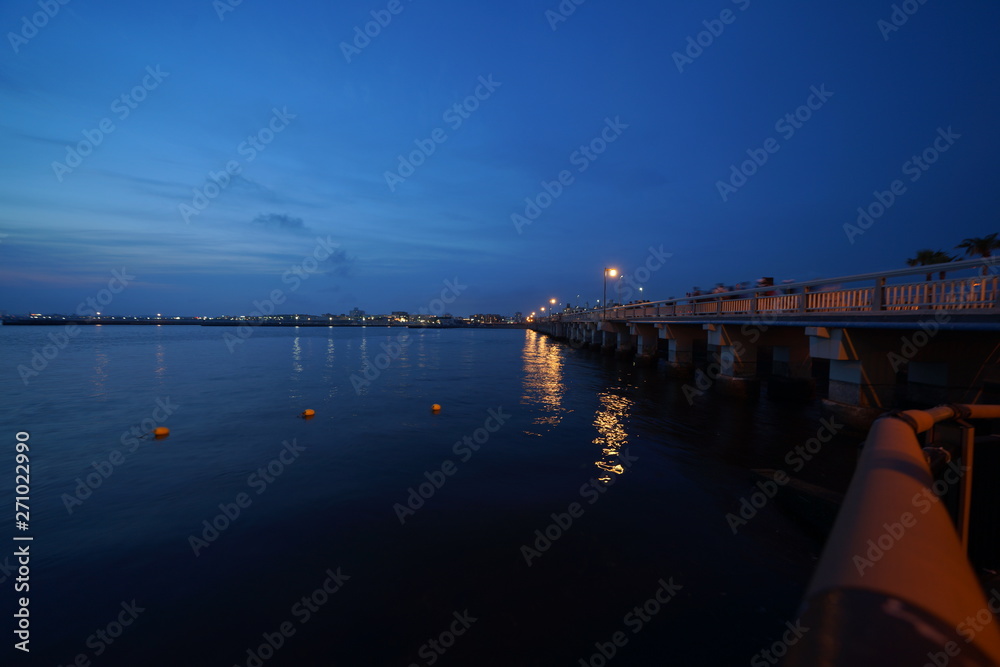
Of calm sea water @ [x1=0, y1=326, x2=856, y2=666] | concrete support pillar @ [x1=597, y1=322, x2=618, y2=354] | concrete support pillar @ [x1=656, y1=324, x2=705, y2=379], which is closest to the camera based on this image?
calm sea water @ [x1=0, y1=326, x2=856, y2=666]

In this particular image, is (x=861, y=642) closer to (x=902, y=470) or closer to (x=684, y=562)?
(x=902, y=470)

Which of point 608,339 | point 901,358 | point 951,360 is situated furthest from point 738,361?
point 608,339

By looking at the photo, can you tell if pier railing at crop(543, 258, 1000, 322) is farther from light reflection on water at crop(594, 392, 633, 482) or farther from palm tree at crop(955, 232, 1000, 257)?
palm tree at crop(955, 232, 1000, 257)

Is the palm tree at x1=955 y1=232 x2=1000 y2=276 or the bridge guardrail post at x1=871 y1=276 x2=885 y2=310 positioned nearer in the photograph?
the bridge guardrail post at x1=871 y1=276 x2=885 y2=310

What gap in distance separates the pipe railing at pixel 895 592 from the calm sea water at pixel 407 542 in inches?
161

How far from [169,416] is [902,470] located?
2143 cm

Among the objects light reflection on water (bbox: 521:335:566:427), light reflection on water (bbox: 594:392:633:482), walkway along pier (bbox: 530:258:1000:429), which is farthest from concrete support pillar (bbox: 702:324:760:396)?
light reflection on water (bbox: 521:335:566:427)

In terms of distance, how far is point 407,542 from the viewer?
24.6 feet

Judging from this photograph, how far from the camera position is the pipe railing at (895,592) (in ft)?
4.55

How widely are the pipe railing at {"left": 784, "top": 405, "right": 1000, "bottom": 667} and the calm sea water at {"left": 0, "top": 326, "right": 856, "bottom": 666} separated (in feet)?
13.4

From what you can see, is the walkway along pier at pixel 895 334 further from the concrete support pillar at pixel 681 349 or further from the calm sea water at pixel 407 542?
the concrete support pillar at pixel 681 349

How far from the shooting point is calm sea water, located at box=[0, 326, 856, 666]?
536 centimetres

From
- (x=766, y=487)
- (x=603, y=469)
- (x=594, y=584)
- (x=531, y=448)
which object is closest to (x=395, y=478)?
(x=531, y=448)

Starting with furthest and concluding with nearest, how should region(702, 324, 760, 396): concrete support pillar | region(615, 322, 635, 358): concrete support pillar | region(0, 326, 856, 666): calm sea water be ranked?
region(615, 322, 635, 358): concrete support pillar < region(702, 324, 760, 396): concrete support pillar < region(0, 326, 856, 666): calm sea water
